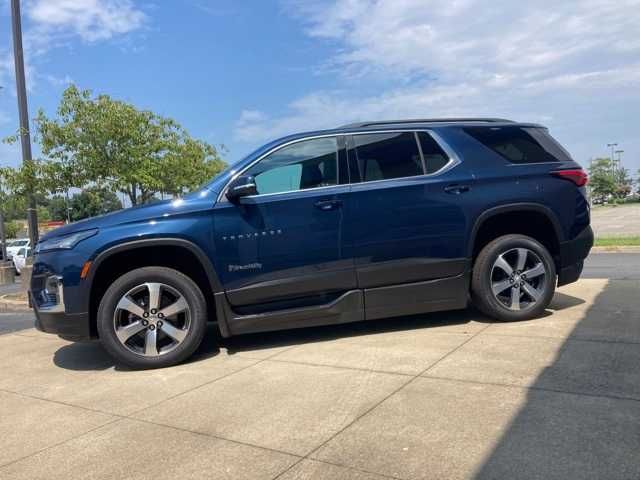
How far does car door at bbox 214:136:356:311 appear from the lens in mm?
4758

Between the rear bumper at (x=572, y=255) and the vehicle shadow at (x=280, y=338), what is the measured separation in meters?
0.42

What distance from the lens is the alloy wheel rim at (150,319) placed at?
466 cm

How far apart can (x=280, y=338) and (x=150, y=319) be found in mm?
1310

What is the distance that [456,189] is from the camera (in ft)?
16.8

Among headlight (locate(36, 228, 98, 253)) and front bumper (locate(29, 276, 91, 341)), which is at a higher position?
headlight (locate(36, 228, 98, 253))

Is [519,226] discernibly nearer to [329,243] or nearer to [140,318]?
[329,243]

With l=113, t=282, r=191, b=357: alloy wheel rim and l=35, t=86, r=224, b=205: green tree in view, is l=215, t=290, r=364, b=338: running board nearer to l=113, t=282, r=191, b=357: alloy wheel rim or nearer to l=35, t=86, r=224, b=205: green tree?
l=113, t=282, r=191, b=357: alloy wheel rim

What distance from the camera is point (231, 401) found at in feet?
12.5

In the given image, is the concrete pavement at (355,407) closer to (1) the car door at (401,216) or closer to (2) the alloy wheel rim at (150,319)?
(2) the alloy wheel rim at (150,319)

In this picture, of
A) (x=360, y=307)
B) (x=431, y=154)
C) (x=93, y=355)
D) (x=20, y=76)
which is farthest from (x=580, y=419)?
(x=20, y=76)

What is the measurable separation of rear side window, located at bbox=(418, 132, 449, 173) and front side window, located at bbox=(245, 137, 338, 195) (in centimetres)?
83

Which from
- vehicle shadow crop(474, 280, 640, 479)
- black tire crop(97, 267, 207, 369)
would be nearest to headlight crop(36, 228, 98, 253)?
black tire crop(97, 267, 207, 369)

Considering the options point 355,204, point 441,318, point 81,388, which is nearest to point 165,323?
point 81,388

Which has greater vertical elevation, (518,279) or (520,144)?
(520,144)
